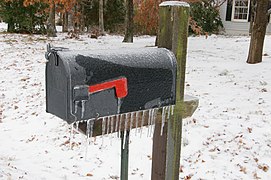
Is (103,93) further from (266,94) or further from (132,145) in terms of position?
(266,94)

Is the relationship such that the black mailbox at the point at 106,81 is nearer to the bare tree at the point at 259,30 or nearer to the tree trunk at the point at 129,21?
the bare tree at the point at 259,30

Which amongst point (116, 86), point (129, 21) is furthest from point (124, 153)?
point (129, 21)

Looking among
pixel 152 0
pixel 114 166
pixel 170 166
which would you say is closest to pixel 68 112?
pixel 170 166

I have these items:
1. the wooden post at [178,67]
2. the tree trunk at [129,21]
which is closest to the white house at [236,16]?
the tree trunk at [129,21]

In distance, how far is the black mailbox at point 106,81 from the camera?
4.74 ft

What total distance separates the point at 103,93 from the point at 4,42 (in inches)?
551

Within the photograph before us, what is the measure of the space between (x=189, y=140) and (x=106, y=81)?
3.23 meters

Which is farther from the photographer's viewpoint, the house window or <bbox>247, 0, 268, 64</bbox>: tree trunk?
the house window

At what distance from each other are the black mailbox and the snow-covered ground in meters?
0.83

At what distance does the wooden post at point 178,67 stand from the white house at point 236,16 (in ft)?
68.5

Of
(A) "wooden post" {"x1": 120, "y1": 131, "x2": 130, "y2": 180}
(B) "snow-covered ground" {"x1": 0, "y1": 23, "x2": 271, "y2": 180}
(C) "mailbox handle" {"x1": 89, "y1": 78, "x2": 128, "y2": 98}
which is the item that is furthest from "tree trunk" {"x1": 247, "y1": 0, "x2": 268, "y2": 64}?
(C) "mailbox handle" {"x1": 89, "y1": 78, "x2": 128, "y2": 98}

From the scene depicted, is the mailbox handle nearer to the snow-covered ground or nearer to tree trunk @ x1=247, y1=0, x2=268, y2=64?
the snow-covered ground

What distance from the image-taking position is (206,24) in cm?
2114

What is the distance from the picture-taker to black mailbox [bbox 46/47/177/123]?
4.74 ft
